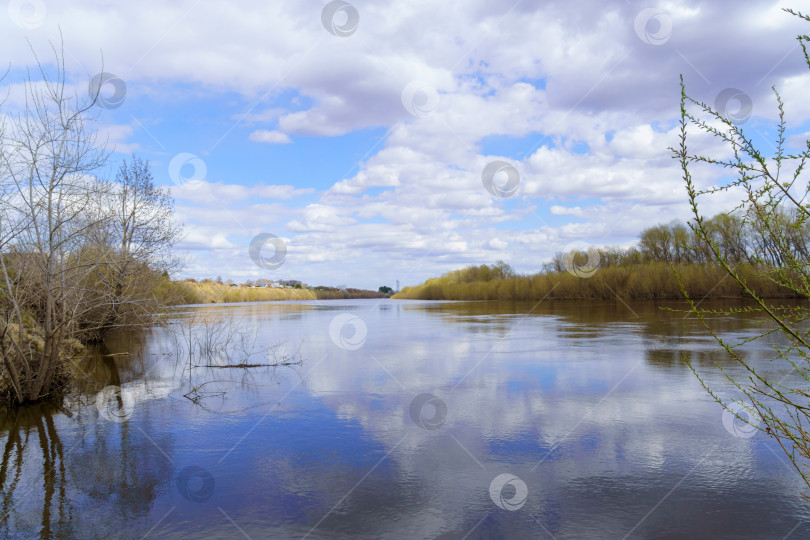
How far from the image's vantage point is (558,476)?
5.38 m

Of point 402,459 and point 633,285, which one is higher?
point 633,285

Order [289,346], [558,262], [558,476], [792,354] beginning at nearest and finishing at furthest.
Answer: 1. [558,476]
2. [792,354]
3. [289,346]
4. [558,262]

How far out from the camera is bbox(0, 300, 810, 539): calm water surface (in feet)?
14.9

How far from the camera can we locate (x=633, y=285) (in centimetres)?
4450

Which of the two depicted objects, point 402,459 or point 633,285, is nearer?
point 402,459

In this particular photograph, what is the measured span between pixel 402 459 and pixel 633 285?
43105 mm

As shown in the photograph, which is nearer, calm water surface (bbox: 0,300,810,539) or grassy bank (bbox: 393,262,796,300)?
calm water surface (bbox: 0,300,810,539)

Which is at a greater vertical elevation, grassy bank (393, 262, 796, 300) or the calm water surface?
grassy bank (393, 262, 796, 300)

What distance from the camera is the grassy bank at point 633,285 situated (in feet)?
131

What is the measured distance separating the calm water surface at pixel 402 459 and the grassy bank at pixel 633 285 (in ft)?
88.9

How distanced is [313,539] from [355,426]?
3.14 m

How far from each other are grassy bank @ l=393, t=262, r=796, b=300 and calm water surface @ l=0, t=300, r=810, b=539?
27087 millimetres

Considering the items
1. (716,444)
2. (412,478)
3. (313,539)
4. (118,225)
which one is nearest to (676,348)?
(716,444)

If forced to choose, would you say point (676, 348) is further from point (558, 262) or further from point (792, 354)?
point (558, 262)
